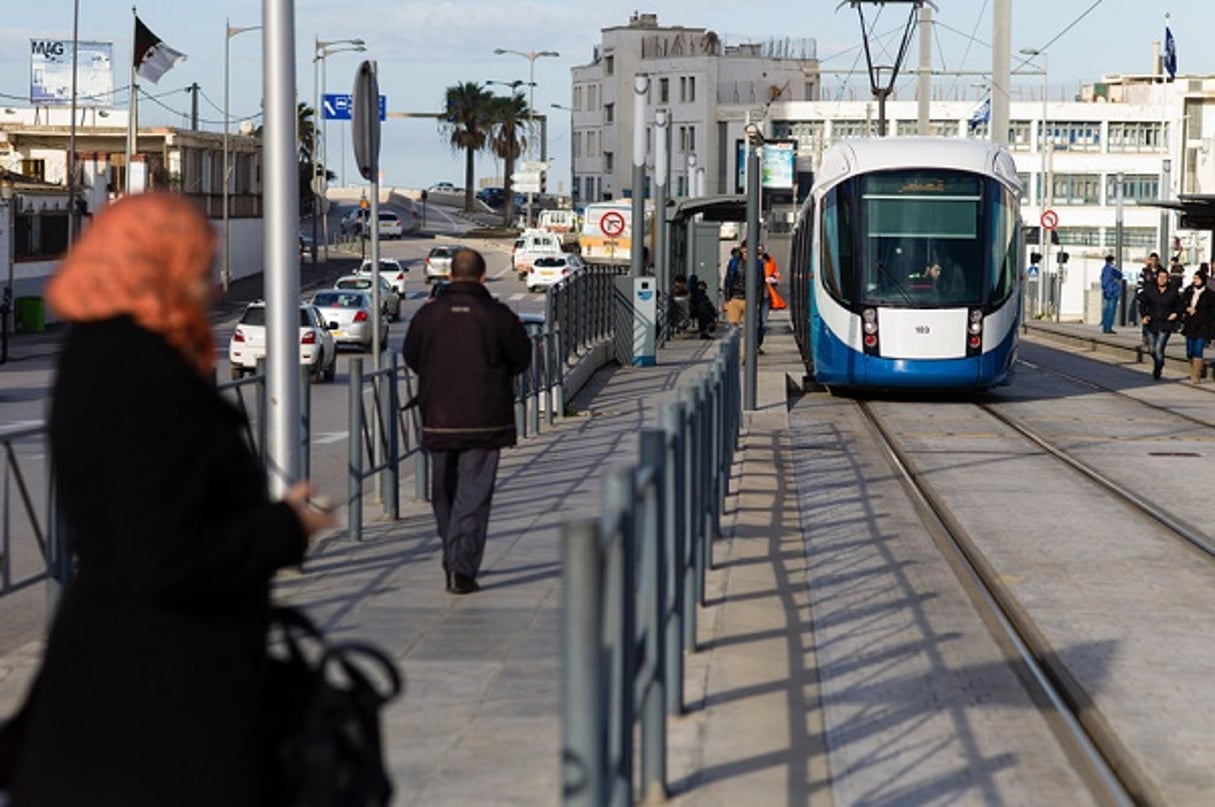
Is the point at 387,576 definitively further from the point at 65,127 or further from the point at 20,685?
the point at 65,127

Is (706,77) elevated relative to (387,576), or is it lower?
elevated

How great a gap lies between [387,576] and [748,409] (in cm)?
1389

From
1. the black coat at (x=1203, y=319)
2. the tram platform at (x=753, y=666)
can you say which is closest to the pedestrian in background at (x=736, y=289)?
the black coat at (x=1203, y=319)

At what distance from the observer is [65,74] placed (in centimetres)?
11888

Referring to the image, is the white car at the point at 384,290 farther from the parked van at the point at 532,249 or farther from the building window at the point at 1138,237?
the building window at the point at 1138,237

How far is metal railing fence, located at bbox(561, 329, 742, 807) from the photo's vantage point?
480 centimetres

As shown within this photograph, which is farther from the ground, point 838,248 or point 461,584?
point 838,248

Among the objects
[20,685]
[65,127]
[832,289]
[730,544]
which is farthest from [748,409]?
[65,127]

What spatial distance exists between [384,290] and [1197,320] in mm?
36600

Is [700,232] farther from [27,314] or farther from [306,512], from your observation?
[306,512]

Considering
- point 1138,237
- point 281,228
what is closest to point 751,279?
point 281,228

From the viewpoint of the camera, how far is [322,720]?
4000mm

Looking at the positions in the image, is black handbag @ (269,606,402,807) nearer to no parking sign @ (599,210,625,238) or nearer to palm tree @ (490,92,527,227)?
no parking sign @ (599,210,625,238)

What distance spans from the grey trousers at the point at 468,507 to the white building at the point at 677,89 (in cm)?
11032
